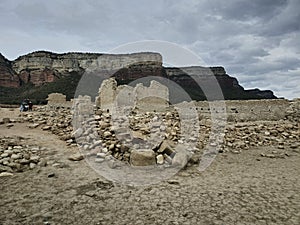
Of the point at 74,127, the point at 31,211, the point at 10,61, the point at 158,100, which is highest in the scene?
the point at 10,61

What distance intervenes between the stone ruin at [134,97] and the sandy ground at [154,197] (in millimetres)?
9352

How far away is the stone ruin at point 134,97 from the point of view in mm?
15523

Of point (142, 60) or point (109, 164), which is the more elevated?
point (142, 60)

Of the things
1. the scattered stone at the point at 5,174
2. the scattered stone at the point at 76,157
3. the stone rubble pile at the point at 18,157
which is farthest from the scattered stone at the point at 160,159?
the scattered stone at the point at 5,174

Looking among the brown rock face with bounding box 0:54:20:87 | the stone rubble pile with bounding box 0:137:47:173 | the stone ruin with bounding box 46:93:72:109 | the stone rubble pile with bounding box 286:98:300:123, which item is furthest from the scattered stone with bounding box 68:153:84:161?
the brown rock face with bounding box 0:54:20:87

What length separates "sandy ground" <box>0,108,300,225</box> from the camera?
12.2 ft

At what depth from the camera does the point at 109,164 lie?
6074mm

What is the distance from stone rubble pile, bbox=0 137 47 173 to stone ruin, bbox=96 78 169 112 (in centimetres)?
857

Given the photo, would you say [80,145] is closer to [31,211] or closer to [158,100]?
[31,211]

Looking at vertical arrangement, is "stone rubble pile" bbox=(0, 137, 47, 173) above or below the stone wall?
below

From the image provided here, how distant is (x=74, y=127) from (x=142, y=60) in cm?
5070

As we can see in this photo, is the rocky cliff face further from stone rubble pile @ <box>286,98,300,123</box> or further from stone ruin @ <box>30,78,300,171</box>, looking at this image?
stone rubble pile @ <box>286,98,300,123</box>

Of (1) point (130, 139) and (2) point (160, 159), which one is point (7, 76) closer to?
(1) point (130, 139)

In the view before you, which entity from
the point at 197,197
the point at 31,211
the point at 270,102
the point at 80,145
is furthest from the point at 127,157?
the point at 270,102
